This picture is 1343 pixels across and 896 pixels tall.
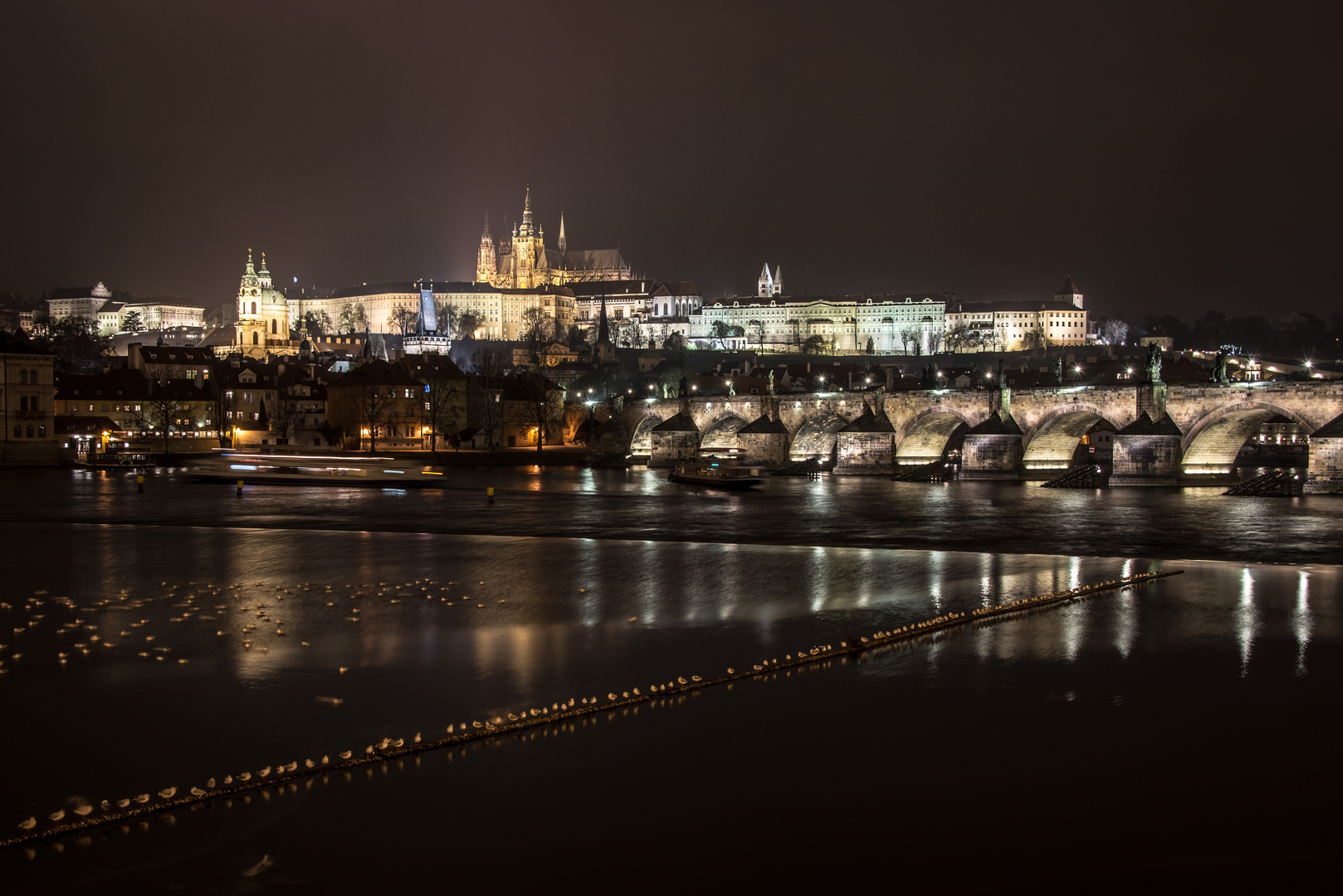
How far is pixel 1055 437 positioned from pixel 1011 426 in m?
3.02

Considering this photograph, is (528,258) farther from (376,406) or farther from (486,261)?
(376,406)

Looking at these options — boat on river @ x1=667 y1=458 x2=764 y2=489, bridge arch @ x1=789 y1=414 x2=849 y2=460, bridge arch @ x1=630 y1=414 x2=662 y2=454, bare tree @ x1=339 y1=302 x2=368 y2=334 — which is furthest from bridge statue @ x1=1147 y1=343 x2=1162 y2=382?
bare tree @ x1=339 y1=302 x2=368 y2=334

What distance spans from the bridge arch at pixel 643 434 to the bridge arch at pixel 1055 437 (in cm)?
2513

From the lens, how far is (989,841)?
7.33 m

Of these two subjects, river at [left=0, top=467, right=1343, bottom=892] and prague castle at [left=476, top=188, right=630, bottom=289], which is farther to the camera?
prague castle at [left=476, top=188, right=630, bottom=289]

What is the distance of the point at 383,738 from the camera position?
912 cm

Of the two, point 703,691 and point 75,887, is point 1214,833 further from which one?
point 75,887

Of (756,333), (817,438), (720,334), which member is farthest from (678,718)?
(756,333)

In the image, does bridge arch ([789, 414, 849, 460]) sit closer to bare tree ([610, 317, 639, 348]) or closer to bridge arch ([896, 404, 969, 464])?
bridge arch ([896, 404, 969, 464])

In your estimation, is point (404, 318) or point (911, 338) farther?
point (404, 318)

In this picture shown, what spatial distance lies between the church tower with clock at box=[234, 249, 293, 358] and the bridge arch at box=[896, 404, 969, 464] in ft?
288

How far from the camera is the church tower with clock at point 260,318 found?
122375 mm

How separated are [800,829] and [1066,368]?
9681 cm

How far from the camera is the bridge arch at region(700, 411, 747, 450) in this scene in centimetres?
5916
